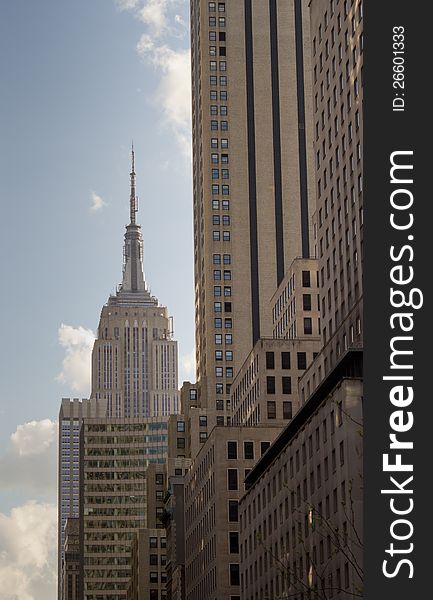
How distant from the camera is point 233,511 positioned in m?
164

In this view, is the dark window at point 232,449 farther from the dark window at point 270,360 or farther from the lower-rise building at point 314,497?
the lower-rise building at point 314,497

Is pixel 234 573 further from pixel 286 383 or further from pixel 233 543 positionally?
pixel 286 383

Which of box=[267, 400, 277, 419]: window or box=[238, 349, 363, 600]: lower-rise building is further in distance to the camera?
box=[267, 400, 277, 419]: window

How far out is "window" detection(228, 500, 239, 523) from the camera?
6442 inches

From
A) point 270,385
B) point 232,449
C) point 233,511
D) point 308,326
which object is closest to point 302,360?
point 308,326

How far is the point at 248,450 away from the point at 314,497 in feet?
219

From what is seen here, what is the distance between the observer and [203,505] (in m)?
181

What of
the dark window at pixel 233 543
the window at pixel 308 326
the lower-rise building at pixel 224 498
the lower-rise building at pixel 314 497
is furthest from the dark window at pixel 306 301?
the lower-rise building at pixel 314 497

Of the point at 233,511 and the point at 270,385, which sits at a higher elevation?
the point at 270,385

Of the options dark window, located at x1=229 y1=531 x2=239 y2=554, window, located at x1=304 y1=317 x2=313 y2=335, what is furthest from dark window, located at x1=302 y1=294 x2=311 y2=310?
dark window, located at x1=229 y1=531 x2=239 y2=554

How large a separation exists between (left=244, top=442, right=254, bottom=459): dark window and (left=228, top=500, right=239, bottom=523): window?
19.8ft

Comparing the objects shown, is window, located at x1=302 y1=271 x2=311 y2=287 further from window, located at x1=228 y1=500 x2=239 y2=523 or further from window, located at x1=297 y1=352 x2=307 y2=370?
window, located at x1=228 y1=500 x2=239 y2=523

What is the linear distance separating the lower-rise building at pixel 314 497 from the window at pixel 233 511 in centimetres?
2422

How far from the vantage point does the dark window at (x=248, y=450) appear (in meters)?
Answer: 167
